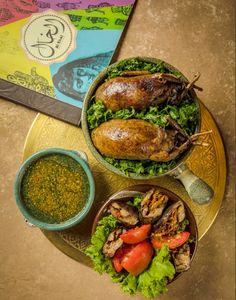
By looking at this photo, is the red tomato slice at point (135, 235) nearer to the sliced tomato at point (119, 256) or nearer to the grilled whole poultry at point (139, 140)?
the sliced tomato at point (119, 256)

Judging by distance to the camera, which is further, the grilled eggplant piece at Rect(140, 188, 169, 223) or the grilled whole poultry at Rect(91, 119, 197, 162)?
the grilled eggplant piece at Rect(140, 188, 169, 223)

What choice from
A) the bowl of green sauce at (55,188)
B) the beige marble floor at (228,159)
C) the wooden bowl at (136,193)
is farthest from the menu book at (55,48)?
the wooden bowl at (136,193)

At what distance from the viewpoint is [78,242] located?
1.48 m

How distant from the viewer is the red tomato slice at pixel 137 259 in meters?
1.30

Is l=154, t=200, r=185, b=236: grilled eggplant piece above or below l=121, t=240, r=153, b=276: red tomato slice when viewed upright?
above

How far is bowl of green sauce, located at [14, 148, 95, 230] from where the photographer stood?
1.38 m

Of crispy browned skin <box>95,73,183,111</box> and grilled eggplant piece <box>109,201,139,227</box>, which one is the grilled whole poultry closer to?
crispy browned skin <box>95,73,183,111</box>

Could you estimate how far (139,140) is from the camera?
1.24m

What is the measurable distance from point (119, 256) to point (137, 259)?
6cm

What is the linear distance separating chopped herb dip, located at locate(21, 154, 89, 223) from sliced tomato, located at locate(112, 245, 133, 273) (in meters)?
0.18

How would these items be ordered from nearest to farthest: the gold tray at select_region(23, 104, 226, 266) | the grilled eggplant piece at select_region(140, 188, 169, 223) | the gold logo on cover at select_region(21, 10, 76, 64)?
the grilled eggplant piece at select_region(140, 188, 169, 223)
the gold tray at select_region(23, 104, 226, 266)
the gold logo on cover at select_region(21, 10, 76, 64)

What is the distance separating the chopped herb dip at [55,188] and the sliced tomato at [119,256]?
0.58 ft

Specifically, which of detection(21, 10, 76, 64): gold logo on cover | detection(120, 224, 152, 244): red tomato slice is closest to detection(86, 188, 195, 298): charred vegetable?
detection(120, 224, 152, 244): red tomato slice

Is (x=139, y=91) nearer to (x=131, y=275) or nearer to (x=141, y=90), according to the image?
(x=141, y=90)
